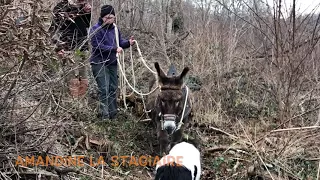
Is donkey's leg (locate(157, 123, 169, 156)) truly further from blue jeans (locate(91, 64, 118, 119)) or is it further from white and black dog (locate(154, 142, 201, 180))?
white and black dog (locate(154, 142, 201, 180))

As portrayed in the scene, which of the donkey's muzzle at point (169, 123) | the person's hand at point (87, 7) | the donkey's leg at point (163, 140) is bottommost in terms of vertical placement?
the donkey's leg at point (163, 140)

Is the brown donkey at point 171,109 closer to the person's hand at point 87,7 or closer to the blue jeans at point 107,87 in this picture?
the blue jeans at point 107,87

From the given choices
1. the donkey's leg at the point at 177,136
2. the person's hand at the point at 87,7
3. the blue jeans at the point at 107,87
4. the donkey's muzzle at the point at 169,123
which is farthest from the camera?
the blue jeans at the point at 107,87

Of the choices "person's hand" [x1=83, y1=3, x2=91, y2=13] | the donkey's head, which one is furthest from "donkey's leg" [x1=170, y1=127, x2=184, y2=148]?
"person's hand" [x1=83, y1=3, x2=91, y2=13]

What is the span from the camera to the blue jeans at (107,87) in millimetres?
7873

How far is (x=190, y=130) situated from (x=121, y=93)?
65.1 inches

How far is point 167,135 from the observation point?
6.95m

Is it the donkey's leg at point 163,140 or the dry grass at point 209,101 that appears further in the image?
the donkey's leg at point 163,140

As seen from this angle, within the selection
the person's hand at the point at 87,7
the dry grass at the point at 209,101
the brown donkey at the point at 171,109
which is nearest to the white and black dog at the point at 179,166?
the dry grass at the point at 209,101

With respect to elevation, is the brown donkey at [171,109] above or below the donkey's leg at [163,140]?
above

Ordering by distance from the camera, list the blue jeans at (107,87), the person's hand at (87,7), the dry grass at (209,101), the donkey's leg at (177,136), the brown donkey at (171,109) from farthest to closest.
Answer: the blue jeans at (107,87) < the donkey's leg at (177,136) < the brown donkey at (171,109) < the person's hand at (87,7) < the dry grass at (209,101)

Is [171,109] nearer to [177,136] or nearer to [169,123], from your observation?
[169,123]

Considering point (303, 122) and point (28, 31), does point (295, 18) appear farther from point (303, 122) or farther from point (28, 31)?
point (28, 31)

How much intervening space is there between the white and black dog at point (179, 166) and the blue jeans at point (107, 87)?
3090 millimetres
